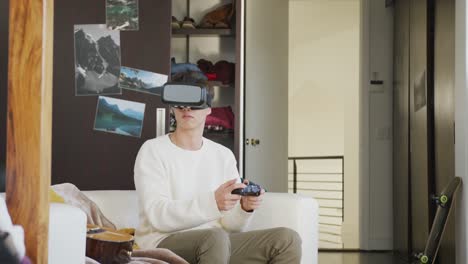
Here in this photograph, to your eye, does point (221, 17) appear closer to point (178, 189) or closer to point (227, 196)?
point (178, 189)

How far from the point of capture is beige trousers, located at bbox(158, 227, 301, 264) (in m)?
2.39

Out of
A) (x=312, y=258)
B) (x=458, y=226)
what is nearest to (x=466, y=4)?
(x=458, y=226)

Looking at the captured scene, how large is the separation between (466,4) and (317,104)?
20.4 ft

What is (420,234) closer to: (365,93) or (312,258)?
(365,93)

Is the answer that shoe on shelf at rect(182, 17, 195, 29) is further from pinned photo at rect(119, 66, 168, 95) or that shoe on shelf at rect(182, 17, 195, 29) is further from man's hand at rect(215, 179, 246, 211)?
man's hand at rect(215, 179, 246, 211)

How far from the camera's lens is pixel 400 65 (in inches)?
229

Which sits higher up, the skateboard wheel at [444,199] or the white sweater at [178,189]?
the white sweater at [178,189]

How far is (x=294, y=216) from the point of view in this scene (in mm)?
2816

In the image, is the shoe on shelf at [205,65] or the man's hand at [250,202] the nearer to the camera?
the man's hand at [250,202]

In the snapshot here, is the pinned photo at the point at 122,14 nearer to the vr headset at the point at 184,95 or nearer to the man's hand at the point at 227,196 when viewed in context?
the man's hand at the point at 227,196

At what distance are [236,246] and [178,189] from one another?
28cm

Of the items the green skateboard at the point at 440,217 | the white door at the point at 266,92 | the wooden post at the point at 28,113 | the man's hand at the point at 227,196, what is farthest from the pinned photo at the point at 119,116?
the wooden post at the point at 28,113

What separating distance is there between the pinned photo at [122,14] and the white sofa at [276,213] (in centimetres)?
187

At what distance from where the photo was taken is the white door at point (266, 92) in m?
5.50
